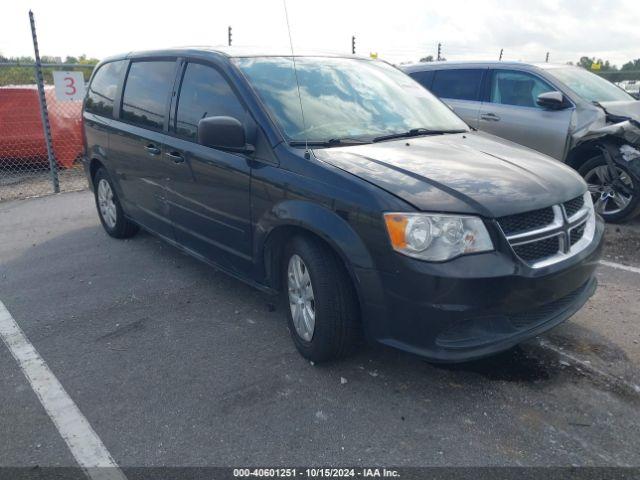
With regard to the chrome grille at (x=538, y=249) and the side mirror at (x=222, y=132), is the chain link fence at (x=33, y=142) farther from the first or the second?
the chrome grille at (x=538, y=249)

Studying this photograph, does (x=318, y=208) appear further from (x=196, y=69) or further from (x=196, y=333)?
(x=196, y=69)

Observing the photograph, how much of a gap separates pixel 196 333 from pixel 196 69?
6.28 feet

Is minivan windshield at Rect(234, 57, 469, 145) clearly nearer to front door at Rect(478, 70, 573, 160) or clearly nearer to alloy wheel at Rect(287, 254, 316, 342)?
alloy wheel at Rect(287, 254, 316, 342)

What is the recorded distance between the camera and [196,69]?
4.19 m

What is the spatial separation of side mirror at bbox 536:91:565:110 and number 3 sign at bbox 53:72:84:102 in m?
6.60

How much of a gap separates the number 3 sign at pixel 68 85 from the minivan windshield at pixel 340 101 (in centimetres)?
582

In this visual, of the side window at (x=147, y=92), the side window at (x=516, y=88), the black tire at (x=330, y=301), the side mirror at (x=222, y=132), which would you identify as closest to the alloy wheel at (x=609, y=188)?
the side window at (x=516, y=88)

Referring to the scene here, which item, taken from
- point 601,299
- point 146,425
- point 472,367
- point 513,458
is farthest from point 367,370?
point 601,299

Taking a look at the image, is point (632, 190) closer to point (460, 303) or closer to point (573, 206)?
point (573, 206)

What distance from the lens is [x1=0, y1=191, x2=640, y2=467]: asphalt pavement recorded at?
2639 millimetres

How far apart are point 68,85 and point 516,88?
6495mm

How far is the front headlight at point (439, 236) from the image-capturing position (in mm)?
2695

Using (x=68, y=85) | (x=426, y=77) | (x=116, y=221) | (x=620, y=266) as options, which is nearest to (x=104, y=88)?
(x=116, y=221)

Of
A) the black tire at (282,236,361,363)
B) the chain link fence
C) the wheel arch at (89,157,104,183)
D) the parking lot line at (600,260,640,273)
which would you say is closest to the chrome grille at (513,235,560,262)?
the black tire at (282,236,361,363)
